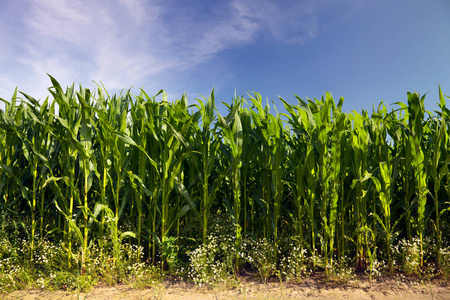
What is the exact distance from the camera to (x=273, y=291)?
2709mm

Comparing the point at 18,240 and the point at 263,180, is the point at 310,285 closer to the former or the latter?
the point at 263,180

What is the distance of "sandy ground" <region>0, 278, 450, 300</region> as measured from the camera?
8.61ft

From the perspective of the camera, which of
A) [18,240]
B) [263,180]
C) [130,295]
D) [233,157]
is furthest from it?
[18,240]

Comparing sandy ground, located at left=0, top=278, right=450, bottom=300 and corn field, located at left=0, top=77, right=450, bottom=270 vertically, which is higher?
corn field, located at left=0, top=77, right=450, bottom=270

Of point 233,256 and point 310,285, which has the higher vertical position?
point 233,256

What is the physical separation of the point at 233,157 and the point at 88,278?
72.8 inches

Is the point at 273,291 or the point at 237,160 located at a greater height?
the point at 237,160

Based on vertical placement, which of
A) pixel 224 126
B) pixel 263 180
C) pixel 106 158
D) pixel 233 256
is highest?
pixel 224 126

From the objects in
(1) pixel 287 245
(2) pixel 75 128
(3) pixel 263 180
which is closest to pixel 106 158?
(2) pixel 75 128

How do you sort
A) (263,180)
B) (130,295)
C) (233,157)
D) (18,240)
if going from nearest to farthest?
(130,295) < (233,157) < (263,180) < (18,240)

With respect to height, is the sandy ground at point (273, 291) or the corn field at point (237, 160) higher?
the corn field at point (237, 160)

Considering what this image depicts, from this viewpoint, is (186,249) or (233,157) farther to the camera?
(186,249)

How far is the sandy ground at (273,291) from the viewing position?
2.62m

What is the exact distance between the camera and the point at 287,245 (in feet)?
10.5
